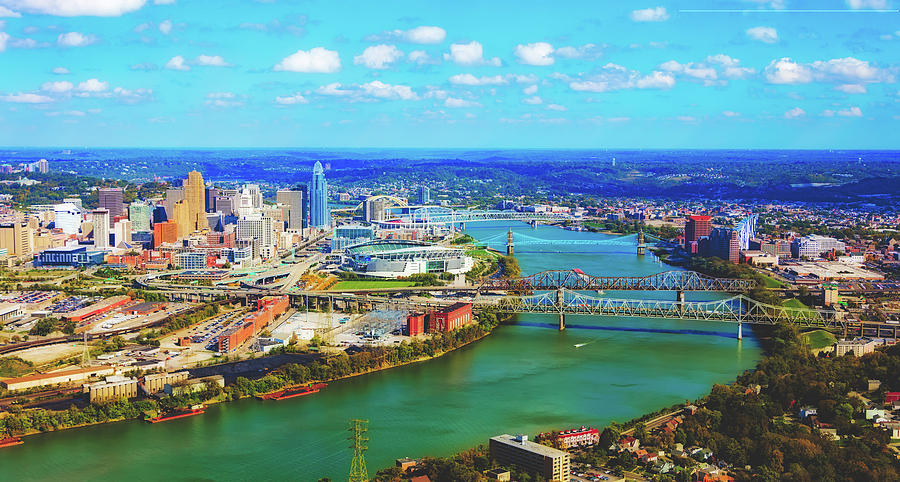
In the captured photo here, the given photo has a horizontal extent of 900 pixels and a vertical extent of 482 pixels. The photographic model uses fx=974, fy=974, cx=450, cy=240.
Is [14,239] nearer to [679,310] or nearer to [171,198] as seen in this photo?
[171,198]

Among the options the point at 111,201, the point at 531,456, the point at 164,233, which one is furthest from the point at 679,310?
the point at 111,201

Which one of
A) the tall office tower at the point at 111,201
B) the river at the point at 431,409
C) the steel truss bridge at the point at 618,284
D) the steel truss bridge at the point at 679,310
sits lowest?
the river at the point at 431,409

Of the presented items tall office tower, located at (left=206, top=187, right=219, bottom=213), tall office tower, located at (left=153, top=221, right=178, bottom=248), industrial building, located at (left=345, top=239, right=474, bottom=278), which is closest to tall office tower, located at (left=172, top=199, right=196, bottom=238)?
tall office tower, located at (left=153, top=221, right=178, bottom=248)

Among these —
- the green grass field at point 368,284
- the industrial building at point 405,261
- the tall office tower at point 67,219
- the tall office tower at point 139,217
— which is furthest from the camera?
the tall office tower at point 67,219

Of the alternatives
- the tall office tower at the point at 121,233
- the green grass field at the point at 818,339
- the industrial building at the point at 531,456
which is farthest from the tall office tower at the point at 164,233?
the industrial building at the point at 531,456

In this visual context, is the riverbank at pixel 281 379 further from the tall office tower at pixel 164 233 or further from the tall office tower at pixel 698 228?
the tall office tower at pixel 164 233

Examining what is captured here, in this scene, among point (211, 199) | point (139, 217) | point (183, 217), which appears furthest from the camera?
point (211, 199)

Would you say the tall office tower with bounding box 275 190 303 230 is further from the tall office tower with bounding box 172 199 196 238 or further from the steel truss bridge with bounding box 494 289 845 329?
the steel truss bridge with bounding box 494 289 845 329
